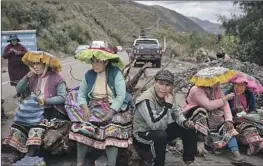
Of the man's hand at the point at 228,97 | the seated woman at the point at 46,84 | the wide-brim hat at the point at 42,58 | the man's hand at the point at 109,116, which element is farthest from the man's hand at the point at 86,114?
the man's hand at the point at 228,97

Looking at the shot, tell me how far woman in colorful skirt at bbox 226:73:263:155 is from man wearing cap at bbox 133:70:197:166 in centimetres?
131

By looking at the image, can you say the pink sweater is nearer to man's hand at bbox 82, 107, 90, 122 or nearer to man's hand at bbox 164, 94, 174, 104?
man's hand at bbox 164, 94, 174, 104

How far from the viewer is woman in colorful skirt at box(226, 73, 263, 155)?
626 cm

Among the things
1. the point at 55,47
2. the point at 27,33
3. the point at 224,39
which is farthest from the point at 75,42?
the point at 27,33

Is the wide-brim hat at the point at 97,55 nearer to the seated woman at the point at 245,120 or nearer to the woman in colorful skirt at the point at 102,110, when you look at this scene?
the woman in colorful skirt at the point at 102,110

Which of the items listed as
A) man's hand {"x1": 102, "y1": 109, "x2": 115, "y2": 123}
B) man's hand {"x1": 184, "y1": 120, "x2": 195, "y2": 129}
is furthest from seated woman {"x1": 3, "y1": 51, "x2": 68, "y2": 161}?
man's hand {"x1": 184, "y1": 120, "x2": 195, "y2": 129}

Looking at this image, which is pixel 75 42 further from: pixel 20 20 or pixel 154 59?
pixel 154 59

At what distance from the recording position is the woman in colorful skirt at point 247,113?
6.26 m

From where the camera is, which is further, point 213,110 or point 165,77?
point 213,110

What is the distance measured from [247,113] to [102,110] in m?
2.42

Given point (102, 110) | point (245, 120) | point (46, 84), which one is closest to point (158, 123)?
point (102, 110)

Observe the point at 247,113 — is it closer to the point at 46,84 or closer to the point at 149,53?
the point at 46,84

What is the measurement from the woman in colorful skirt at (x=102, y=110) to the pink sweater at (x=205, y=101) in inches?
40.1

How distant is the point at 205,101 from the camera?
5797 millimetres
